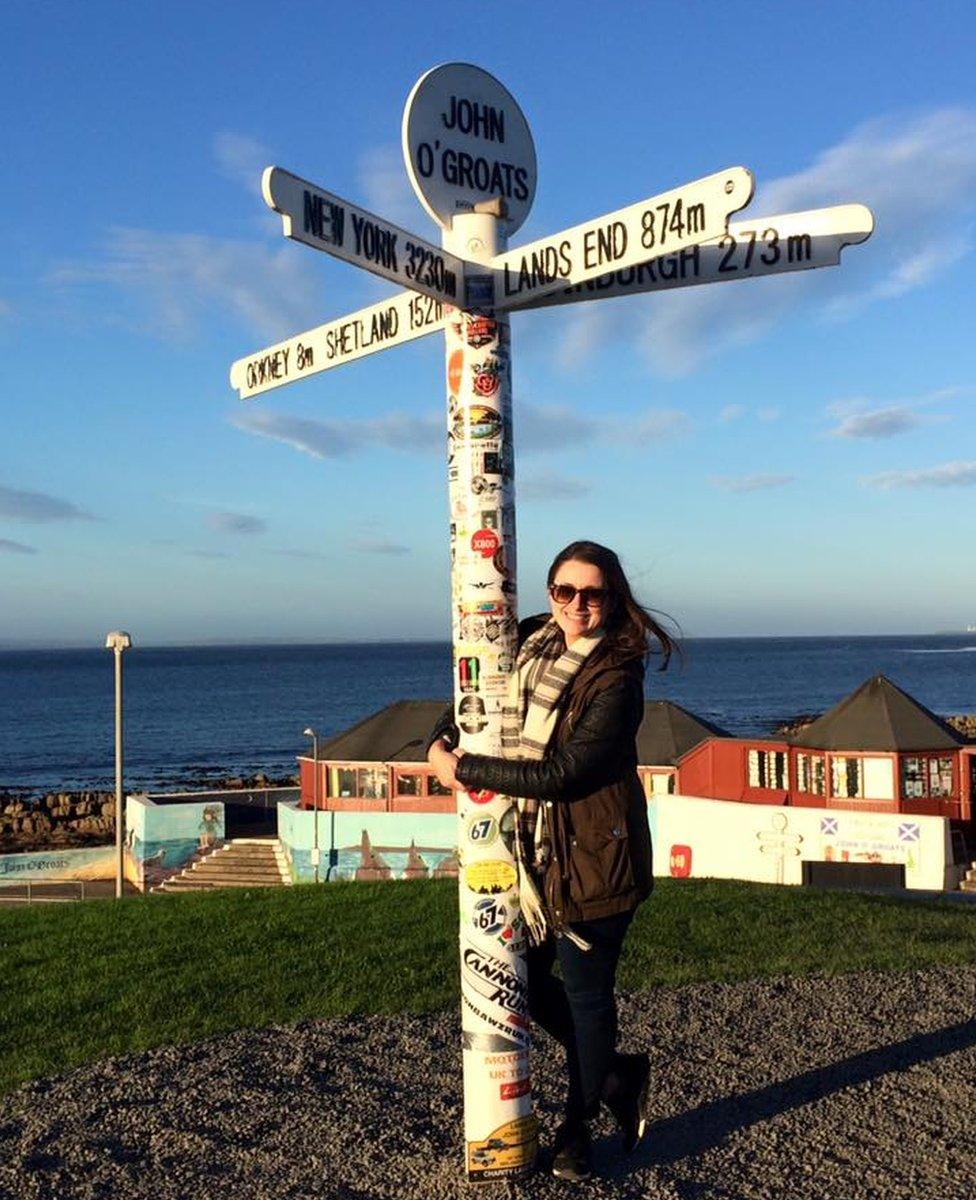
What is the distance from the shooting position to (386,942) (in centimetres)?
884

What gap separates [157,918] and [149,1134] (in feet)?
18.1

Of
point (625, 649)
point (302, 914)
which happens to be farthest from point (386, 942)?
point (625, 649)

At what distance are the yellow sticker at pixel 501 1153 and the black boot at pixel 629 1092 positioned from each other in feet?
1.24

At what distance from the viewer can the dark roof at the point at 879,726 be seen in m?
24.7

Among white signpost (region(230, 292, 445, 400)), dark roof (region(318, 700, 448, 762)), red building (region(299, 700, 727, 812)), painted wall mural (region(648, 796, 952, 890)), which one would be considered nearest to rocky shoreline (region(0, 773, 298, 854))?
red building (region(299, 700, 727, 812))

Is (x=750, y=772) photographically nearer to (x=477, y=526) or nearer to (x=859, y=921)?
(x=859, y=921)

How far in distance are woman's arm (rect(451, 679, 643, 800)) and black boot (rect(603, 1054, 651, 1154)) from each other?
111 centimetres

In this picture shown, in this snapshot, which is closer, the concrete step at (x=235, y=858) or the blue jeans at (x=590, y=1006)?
the blue jeans at (x=590, y=1006)

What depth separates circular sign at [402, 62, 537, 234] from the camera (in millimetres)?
4570

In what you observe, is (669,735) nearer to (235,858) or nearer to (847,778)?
(847,778)

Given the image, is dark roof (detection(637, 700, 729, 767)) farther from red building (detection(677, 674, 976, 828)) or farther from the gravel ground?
the gravel ground

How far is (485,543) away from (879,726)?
73.4 feet

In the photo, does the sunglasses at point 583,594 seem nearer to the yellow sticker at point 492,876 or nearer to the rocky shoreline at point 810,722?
the yellow sticker at point 492,876

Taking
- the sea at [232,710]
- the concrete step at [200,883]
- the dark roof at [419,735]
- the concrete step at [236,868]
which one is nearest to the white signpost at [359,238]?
the dark roof at [419,735]
